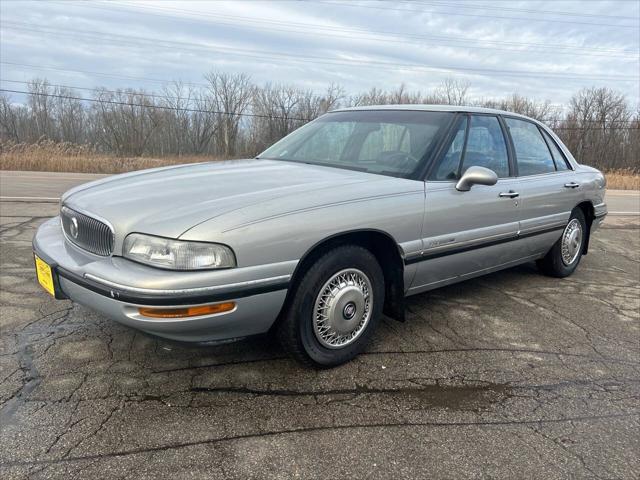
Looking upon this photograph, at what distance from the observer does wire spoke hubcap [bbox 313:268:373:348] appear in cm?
285

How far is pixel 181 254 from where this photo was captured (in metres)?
2.32

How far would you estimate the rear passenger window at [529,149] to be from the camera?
4254 mm

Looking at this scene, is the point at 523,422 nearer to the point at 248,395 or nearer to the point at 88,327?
the point at 248,395

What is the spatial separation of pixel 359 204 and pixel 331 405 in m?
1.12

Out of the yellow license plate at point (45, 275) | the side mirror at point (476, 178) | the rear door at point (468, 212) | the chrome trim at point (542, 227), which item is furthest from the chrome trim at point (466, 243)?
the yellow license plate at point (45, 275)

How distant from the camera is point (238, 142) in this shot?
140 feet

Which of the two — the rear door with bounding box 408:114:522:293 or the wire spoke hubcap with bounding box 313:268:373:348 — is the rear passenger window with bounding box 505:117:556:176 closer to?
the rear door with bounding box 408:114:522:293

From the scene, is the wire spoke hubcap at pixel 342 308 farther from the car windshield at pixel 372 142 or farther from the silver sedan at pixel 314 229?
the car windshield at pixel 372 142

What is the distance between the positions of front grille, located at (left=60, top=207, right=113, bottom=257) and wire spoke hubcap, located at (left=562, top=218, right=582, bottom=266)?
418cm

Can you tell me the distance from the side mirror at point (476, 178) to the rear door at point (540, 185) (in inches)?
34.5

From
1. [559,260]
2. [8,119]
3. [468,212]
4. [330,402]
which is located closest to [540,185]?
[559,260]

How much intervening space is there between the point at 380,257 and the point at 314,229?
726mm

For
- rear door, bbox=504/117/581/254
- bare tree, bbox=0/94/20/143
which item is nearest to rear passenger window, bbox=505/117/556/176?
rear door, bbox=504/117/581/254

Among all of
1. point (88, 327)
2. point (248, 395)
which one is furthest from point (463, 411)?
point (88, 327)
